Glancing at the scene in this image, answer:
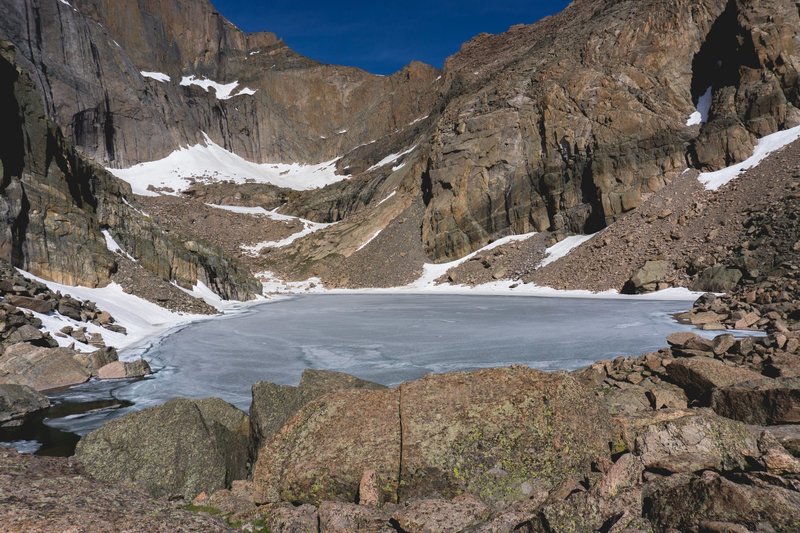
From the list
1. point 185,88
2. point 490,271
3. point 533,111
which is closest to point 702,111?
point 533,111

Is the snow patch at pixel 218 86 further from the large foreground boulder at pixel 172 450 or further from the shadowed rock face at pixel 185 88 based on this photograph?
the large foreground boulder at pixel 172 450

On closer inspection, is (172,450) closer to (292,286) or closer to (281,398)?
(281,398)

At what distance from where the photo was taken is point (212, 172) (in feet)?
381

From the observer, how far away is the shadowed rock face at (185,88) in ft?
329

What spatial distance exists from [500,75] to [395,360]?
2834 inches

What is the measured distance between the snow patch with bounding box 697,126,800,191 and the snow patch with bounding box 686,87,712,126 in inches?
357

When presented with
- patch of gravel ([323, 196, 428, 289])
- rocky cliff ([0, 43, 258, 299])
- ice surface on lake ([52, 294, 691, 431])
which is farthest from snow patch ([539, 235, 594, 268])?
rocky cliff ([0, 43, 258, 299])

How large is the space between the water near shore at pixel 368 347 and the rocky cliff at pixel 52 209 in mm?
6653

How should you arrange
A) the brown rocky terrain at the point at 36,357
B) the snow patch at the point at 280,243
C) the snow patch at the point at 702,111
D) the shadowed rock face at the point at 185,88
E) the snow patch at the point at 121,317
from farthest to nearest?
1. the shadowed rock face at the point at 185,88
2. the snow patch at the point at 280,243
3. the snow patch at the point at 702,111
4. the snow patch at the point at 121,317
5. the brown rocky terrain at the point at 36,357

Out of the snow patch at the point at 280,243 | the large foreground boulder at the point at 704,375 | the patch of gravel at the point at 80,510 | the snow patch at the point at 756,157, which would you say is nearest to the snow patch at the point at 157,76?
the snow patch at the point at 280,243

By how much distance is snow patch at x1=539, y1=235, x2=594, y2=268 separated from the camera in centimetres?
4734

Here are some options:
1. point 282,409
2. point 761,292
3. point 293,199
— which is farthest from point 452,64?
point 282,409

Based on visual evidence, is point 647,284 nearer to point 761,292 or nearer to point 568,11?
point 761,292

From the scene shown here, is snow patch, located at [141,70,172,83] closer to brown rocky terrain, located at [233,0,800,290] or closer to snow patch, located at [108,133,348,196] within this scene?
snow patch, located at [108,133,348,196]
